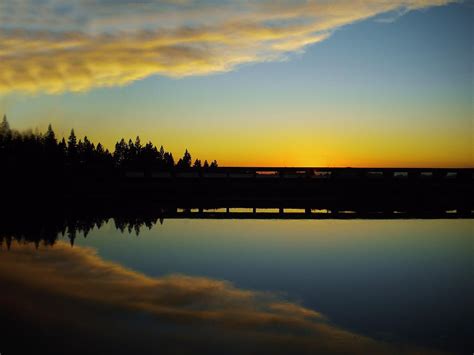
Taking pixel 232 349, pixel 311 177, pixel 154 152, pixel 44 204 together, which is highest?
pixel 154 152

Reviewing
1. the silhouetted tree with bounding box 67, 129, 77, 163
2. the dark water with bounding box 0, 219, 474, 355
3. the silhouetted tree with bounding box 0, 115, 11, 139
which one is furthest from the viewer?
the silhouetted tree with bounding box 67, 129, 77, 163

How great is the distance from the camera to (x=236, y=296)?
1000 centimetres

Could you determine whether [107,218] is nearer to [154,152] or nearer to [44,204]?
[44,204]

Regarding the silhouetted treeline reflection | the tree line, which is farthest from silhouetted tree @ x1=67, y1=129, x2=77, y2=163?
the silhouetted treeline reflection

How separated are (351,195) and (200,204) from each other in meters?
13.4

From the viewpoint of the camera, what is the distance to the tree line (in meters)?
68.7

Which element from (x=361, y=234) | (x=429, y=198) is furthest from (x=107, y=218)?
(x=429, y=198)

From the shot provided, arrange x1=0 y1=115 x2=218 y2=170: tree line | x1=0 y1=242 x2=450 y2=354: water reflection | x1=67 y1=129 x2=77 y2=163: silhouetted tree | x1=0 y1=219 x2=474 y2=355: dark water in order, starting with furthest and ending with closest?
x1=67 y1=129 x2=77 y2=163: silhouetted tree < x1=0 y1=115 x2=218 y2=170: tree line < x1=0 y1=219 x2=474 y2=355: dark water < x1=0 y1=242 x2=450 y2=354: water reflection

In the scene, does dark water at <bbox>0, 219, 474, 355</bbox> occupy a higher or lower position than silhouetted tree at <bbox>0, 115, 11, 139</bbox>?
lower

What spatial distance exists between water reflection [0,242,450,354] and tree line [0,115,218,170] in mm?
31544

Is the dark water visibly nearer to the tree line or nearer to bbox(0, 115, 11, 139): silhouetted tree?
the tree line

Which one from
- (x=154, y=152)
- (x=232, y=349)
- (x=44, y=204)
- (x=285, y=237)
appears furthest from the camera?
(x=154, y=152)

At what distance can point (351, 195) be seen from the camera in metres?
37.8

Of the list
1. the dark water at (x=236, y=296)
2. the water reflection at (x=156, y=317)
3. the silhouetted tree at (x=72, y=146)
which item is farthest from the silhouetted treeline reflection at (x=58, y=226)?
the silhouetted tree at (x=72, y=146)
